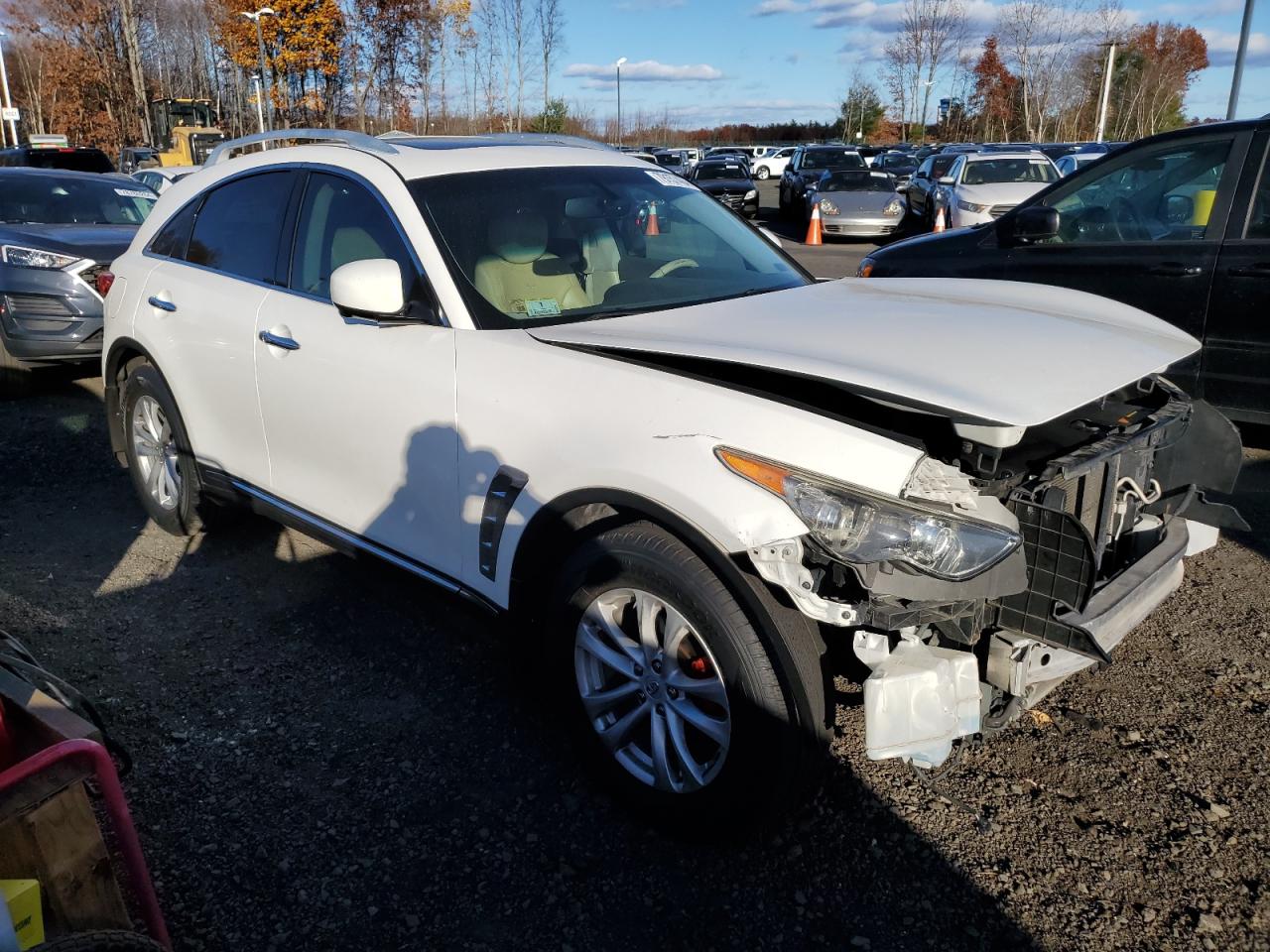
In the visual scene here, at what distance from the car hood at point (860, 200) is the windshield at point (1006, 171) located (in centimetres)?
197

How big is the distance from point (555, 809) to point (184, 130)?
37.4m

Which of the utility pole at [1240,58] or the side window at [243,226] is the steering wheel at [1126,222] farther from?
the utility pole at [1240,58]

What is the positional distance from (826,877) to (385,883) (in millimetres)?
1160

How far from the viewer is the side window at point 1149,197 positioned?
548cm

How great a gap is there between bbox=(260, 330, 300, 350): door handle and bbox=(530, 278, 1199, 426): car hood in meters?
1.14

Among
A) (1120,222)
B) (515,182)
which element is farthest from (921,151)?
(515,182)

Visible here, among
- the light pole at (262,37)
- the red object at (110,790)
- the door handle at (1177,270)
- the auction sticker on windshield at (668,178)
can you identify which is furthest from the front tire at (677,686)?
the light pole at (262,37)

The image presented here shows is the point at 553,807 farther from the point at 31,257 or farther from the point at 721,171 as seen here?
the point at 721,171

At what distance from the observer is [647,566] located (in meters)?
2.57

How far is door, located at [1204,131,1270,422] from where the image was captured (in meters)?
5.12

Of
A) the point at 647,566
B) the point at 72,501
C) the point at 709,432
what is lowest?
the point at 72,501

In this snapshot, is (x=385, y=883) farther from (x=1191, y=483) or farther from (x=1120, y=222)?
(x=1120, y=222)

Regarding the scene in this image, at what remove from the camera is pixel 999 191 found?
15562mm

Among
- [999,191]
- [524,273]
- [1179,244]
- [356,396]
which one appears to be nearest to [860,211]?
[999,191]
